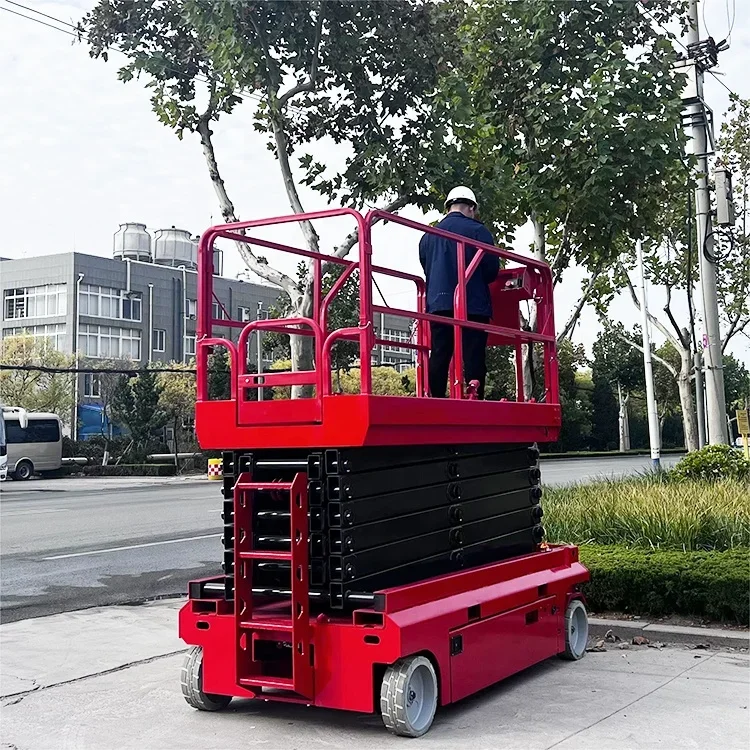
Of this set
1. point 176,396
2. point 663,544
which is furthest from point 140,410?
point 663,544

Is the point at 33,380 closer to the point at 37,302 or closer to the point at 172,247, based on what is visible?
the point at 37,302

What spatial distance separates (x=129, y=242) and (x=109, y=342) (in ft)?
22.6

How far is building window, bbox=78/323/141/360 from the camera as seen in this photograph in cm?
6200

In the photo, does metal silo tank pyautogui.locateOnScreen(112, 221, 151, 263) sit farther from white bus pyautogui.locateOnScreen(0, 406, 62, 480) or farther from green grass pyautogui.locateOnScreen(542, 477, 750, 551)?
green grass pyautogui.locateOnScreen(542, 477, 750, 551)

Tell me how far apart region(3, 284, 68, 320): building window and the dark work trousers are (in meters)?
57.7

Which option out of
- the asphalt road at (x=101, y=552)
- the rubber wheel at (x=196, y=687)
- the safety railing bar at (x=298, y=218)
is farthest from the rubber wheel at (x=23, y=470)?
the safety railing bar at (x=298, y=218)

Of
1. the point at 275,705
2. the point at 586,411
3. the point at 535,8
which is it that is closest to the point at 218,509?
the point at 535,8

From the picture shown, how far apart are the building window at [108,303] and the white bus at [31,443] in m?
19.4

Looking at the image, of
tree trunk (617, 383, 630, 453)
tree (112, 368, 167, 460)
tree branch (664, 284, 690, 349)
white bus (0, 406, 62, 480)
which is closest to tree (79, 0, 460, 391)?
tree branch (664, 284, 690, 349)

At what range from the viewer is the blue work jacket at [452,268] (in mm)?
6426

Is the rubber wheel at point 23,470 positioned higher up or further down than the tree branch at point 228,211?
further down

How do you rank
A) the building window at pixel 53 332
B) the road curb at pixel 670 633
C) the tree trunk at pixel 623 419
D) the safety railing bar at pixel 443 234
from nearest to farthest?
the safety railing bar at pixel 443 234
the road curb at pixel 670 633
the tree trunk at pixel 623 419
the building window at pixel 53 332

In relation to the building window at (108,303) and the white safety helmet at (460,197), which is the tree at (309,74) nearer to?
the white safety helmet at (460,197)

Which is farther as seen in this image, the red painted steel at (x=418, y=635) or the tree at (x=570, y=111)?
the tree at (x=570, y=111)
